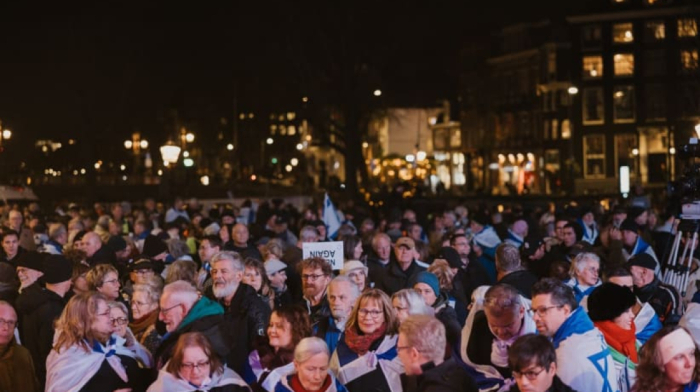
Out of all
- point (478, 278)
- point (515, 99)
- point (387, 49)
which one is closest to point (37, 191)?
point (387, 49)

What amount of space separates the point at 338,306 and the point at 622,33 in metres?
73.2

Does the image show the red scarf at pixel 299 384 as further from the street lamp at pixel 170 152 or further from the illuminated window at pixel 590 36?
the illuminated window at pixel 590 36

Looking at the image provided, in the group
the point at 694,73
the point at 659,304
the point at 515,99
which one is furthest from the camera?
the point at 515,99

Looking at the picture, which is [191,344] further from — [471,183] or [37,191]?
[471,183]

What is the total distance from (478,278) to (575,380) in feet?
22.3

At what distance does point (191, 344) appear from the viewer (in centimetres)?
668

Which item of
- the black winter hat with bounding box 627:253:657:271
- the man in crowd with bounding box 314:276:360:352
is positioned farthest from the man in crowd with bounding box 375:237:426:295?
the man in crowd with bounding box 314:276:360:352

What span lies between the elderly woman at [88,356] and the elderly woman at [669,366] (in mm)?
3232

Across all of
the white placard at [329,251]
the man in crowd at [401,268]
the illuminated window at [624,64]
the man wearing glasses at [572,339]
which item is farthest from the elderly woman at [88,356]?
the illuminated window at [624,64]

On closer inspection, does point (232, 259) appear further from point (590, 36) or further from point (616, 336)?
point (590, 36)

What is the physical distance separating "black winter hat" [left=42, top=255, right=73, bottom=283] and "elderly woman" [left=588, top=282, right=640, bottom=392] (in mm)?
4580

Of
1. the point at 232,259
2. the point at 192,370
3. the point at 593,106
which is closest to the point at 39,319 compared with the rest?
the point at 232,259

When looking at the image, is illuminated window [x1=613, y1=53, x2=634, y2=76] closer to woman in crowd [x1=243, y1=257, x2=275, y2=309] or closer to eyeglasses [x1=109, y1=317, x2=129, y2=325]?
woman in crowd [x1=243, y1=257, x2=275, y2=309]

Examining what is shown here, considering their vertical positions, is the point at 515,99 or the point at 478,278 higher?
the point at 515,99
